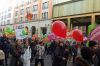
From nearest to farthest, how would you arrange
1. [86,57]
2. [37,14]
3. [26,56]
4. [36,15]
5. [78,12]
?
[86,57] → [26,56] → [78,12] → [37,14] → [36,15]

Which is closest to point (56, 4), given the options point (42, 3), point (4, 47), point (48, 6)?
point (48, 6)

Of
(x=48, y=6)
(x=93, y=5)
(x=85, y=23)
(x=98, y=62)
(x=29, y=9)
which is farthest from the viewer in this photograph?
(x=29, y=9)

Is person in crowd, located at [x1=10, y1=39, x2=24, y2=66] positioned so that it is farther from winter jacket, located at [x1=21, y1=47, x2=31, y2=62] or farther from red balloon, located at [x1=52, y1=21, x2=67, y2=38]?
red balloon, located at [x1=52, y1=21, x2=67, y2=38]

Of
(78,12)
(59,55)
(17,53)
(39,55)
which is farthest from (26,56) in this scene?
(78,12)

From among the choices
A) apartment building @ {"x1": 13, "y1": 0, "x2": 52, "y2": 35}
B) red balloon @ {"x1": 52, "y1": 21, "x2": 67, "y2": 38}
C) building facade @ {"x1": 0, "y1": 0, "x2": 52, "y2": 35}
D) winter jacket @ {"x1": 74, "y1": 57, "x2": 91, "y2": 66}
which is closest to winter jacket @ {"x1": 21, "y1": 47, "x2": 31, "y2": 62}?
red balloon @ {"x1": 52, "y1": 21, "x2": 67, "y2": 38}

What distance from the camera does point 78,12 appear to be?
147 ft

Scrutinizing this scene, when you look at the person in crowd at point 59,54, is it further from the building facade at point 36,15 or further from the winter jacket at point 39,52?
the building facade at point 36,15

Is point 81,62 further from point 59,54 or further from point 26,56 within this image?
point 26,56

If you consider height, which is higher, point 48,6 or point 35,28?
point 48,6

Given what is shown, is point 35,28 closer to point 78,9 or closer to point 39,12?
point 39,12

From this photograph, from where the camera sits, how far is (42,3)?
200 ft

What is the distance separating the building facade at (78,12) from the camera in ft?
136

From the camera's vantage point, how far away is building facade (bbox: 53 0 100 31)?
41469 millimetres

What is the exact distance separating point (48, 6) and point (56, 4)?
584cm
